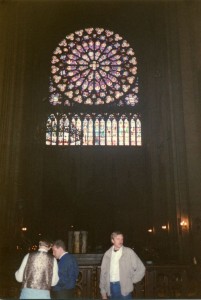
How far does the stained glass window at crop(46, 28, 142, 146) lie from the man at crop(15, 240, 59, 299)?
53.3 feet

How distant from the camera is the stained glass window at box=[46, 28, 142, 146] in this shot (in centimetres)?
2038

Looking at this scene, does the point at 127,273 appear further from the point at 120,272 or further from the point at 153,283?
the point at 153,283

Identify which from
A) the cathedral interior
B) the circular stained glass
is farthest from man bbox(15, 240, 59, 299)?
the circular stained glass

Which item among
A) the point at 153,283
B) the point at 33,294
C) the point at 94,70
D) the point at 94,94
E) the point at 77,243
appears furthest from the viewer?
the point at 94,70

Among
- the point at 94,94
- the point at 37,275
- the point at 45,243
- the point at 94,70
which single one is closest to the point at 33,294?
the point at 37,275

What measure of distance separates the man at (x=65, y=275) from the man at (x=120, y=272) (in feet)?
1.23

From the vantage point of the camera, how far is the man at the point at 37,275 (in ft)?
11.1

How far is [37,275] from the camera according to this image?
340cm

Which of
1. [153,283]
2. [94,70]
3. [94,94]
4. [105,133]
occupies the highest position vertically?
[94,70]

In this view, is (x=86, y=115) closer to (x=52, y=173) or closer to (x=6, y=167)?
(x=52, y=173)

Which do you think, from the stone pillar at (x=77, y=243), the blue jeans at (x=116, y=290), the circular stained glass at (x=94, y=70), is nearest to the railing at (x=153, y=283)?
the stone pillar at (x=77, y=243)

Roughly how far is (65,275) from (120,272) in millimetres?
657

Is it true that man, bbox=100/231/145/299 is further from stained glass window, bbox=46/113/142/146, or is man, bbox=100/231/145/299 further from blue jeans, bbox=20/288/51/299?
stained glass window, bbox=46/113/142/146

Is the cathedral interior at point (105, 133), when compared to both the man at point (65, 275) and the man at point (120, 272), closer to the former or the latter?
the man at point (120, 272)
